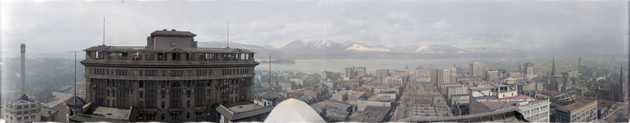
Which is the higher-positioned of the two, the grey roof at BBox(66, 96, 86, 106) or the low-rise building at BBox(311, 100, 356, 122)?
the grey roof at BBox(66, 96, 86, 106)

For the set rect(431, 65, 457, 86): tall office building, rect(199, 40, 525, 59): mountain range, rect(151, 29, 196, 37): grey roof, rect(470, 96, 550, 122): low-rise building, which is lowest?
rect(470, 96, 550, 122): low-rise building

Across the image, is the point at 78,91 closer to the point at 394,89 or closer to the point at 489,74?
the point at 394,89

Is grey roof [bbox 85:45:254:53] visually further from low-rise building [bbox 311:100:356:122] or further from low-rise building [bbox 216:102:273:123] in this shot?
low-rise building [bbox 311:100:356:122]

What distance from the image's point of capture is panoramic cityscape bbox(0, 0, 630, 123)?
10.1ft

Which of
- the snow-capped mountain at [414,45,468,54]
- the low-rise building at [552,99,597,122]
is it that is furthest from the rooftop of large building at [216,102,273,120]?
the low-rise building at [552,99,597,122]

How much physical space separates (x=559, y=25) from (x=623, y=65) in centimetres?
53

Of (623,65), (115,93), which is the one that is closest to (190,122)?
(115,93)

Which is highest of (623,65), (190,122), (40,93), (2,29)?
(2,29)

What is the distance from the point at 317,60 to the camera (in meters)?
3.26

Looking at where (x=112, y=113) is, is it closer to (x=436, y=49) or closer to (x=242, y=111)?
(x=242, y=111)

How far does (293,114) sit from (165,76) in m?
1.22

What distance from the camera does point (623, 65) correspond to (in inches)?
120

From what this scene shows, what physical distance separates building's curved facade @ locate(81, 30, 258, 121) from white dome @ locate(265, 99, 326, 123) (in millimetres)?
962

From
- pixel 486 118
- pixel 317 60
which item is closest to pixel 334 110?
pixel 317 60
